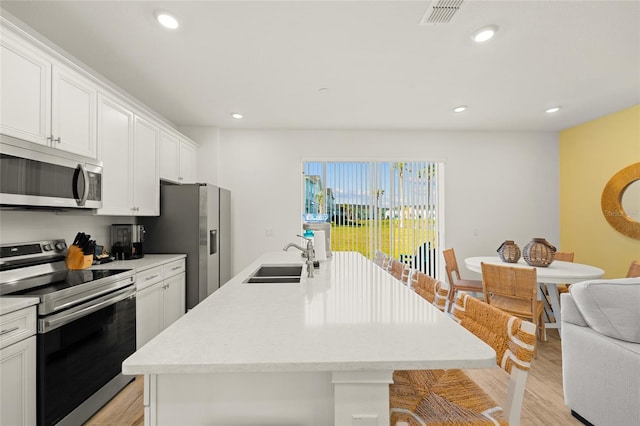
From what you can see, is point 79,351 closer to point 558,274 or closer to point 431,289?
point 431,289

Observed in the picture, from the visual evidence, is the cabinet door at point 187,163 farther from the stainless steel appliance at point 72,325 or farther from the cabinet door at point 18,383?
the cabinet door at point 18,383

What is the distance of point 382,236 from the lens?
492cm

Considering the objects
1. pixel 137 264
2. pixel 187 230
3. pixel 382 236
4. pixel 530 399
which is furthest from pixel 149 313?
pixel 382 236

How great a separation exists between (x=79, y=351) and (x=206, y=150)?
3.16 meters

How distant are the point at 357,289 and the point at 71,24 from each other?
258 cm

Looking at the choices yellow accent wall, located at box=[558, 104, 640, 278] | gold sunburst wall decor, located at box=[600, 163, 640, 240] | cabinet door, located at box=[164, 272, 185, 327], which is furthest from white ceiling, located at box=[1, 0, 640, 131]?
cabinet door, located at box=[164, 272, 185, 327]

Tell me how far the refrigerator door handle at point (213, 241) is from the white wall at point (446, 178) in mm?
750

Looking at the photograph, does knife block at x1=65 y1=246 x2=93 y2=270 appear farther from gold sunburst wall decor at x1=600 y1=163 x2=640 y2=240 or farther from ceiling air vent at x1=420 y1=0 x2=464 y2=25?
gold sunburst wall decor at x1=600 y1=163 x2=640 y2=240

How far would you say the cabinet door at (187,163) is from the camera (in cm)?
392

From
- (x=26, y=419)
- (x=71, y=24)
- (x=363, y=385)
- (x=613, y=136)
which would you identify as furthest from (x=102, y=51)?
(x=613, y=136)

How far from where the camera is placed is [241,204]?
4.60 metres

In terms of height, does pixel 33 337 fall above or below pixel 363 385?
below

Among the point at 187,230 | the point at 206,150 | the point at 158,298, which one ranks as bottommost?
the point at 158,298

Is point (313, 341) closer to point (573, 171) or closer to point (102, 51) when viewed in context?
point (102, 51)
